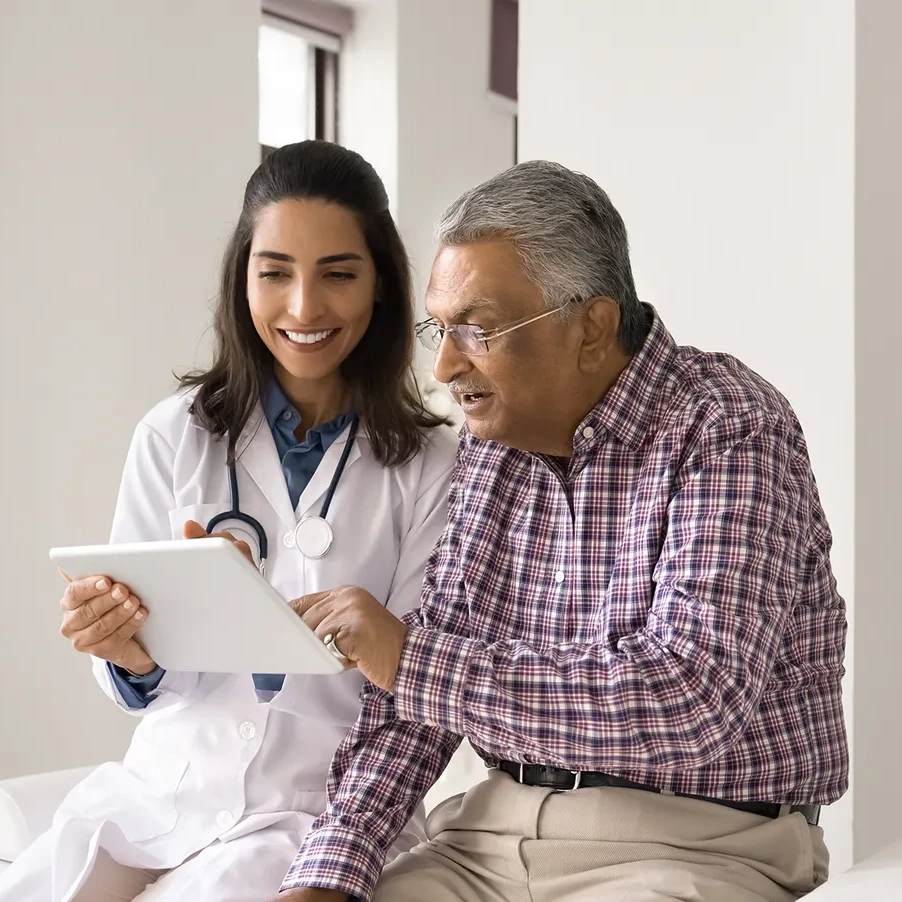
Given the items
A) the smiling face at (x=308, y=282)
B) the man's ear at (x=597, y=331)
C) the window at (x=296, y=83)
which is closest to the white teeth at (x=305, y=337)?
the smiling face at (x=308, y=282)

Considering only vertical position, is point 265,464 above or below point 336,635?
above

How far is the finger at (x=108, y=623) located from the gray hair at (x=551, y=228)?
625 millimetres

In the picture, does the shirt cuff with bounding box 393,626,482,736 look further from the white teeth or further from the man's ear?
the white teeth

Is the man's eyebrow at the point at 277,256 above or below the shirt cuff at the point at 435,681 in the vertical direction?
above

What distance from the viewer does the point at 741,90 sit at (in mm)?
2662

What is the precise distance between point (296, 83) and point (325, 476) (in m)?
3.10

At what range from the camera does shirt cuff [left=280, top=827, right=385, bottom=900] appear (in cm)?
151

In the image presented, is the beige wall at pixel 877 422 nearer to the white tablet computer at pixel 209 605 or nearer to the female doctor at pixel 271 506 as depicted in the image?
the female doctor at pixel 271 506

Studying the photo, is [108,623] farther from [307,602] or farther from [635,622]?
[635,622]

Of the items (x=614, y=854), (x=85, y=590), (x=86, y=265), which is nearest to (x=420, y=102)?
(x=86, y=265)

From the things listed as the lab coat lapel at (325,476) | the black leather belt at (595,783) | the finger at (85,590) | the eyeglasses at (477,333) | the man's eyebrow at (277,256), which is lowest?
the black leather belt at (595,783)

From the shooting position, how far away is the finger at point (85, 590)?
1440 mm

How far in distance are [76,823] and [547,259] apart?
39.1 inches

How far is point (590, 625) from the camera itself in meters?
1.59
